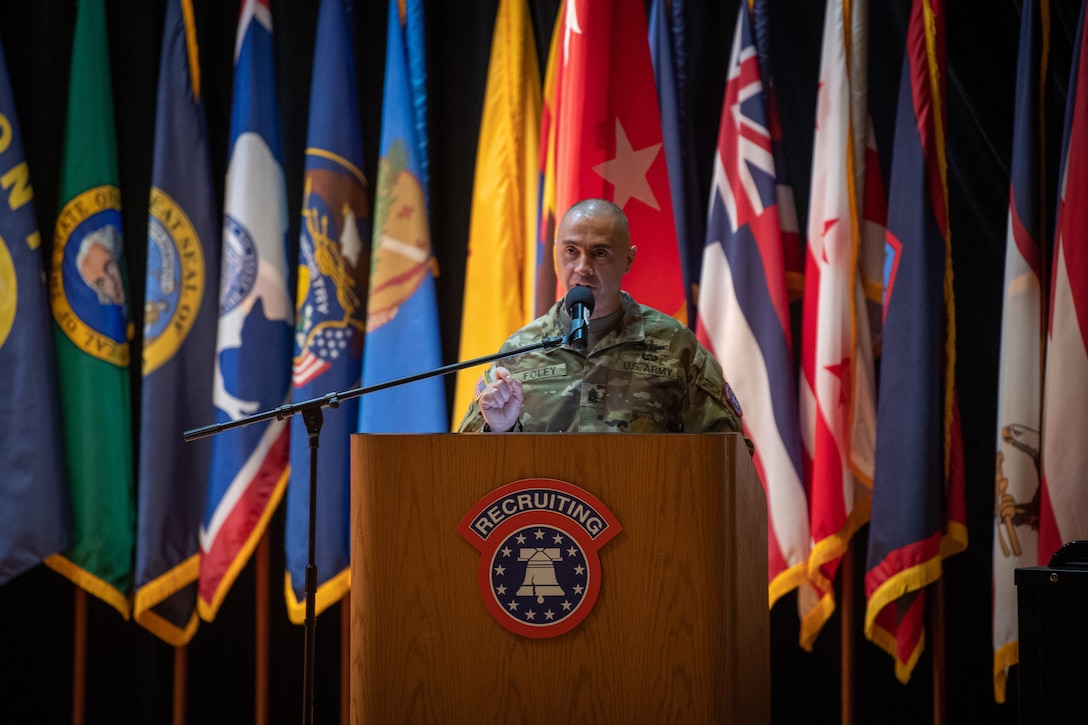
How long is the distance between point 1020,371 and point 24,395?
3.08 metres

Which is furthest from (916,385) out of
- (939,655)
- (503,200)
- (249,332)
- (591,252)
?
(249,332)

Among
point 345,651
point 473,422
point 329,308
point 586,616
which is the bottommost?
point 345,651

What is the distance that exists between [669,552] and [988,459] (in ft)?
7.49

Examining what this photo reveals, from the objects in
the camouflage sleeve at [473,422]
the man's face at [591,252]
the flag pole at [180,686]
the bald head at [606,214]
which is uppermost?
the bald head at [606,214]

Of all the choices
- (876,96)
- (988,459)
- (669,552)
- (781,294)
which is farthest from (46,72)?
(988,459)

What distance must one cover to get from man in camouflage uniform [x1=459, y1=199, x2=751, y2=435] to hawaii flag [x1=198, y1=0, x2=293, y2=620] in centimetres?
124

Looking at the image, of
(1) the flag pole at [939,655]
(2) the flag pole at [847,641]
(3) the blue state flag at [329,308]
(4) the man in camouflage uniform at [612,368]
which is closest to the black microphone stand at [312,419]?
(4) the man in camouflage uniform at [612,368]

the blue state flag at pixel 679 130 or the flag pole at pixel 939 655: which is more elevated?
the blue state flag at pixel 679 130

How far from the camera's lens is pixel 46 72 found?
3.71m

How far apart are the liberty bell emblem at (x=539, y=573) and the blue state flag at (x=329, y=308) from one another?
1981 millimetres

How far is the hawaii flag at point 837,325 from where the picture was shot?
3266 mm

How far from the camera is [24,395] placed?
349 centimetres

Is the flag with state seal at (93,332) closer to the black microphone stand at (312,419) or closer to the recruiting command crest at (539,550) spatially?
the black microphone stand at (312,419)

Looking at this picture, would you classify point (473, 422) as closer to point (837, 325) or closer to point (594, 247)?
point (594, 247)
